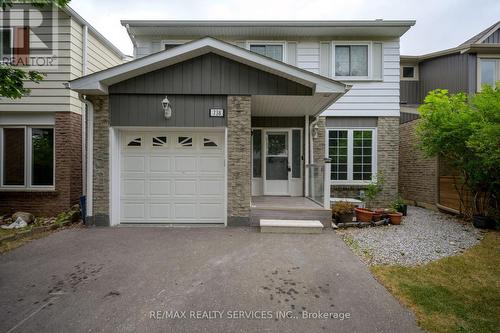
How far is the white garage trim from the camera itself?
6.22 m

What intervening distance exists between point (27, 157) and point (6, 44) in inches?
133

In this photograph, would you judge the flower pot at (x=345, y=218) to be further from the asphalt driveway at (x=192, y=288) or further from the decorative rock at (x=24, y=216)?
the decorative rock at (x=24, y=216)

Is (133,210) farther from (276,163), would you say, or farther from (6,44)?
(6,44)

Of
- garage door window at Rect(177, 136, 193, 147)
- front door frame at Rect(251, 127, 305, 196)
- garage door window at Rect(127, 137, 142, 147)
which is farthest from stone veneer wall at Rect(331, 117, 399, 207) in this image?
garage door window at Rect(127, 137, 142, 147)

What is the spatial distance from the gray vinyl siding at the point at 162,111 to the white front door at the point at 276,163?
2.82m

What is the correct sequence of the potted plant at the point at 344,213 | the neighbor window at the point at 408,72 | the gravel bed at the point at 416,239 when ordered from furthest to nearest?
the neighbor window at the point at 408,72 < the potted plant at the point at 344,213 < the gravel bed at the point at 416,239

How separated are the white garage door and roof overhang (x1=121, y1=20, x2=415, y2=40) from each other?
4.41 meters

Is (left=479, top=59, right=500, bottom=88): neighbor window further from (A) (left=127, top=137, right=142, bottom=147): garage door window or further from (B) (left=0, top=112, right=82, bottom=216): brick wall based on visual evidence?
(B) (left=0, top=112, right=82, bottom=216): brick wall

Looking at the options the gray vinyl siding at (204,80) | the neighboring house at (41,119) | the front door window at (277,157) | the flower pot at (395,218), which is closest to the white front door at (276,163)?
the front door window at (277,157)

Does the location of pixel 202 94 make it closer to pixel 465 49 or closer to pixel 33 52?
pixel 33 52

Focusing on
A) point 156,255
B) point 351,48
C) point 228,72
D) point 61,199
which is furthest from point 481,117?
point 61,199

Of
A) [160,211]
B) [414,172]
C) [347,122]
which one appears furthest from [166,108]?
[414,172]

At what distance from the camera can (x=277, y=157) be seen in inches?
332

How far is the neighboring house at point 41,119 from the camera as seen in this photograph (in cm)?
692
